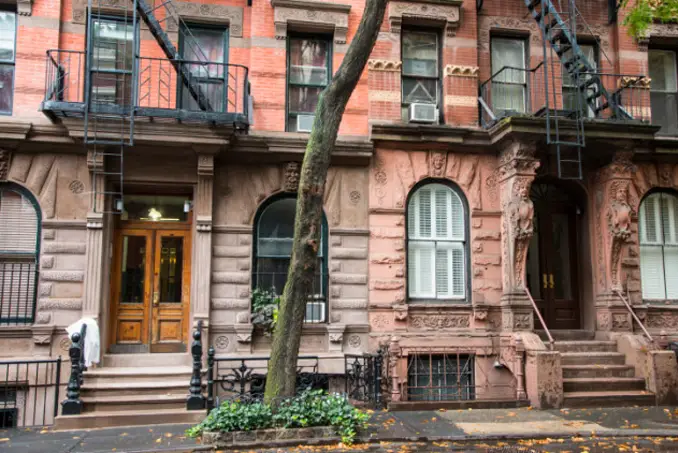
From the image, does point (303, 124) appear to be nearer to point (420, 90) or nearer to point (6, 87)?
point (420, 90)

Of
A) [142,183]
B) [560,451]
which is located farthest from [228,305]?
[560,451]

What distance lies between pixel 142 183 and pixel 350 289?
15.5 ft

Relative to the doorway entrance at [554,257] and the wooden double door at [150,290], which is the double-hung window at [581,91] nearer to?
the doorway entrance at [554,257]

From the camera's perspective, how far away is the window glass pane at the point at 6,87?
12047 mm

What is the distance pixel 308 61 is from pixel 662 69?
8681 mm

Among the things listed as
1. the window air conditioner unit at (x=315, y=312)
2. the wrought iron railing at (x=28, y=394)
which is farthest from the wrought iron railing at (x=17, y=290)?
the window air conditioner unit at (x=315, y=312)

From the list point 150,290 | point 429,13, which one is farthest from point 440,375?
point 429,13

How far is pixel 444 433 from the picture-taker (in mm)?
9078

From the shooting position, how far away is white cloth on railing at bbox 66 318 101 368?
11016 mm

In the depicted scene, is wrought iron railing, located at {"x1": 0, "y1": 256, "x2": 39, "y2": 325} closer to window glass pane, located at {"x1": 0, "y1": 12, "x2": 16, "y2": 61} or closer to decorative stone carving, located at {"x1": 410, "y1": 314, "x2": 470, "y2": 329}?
window glass pane, located at {"x1": 0, "y1": 12, "x2": 16, "y2": 61}

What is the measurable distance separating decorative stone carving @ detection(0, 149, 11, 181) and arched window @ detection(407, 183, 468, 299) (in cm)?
802

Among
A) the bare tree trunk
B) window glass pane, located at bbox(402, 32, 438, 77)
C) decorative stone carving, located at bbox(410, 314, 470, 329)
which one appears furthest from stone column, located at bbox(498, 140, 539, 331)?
the bare tree trunk

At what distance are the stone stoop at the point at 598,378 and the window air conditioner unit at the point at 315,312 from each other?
15.8 feet

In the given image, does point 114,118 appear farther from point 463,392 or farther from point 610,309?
point 610,309
